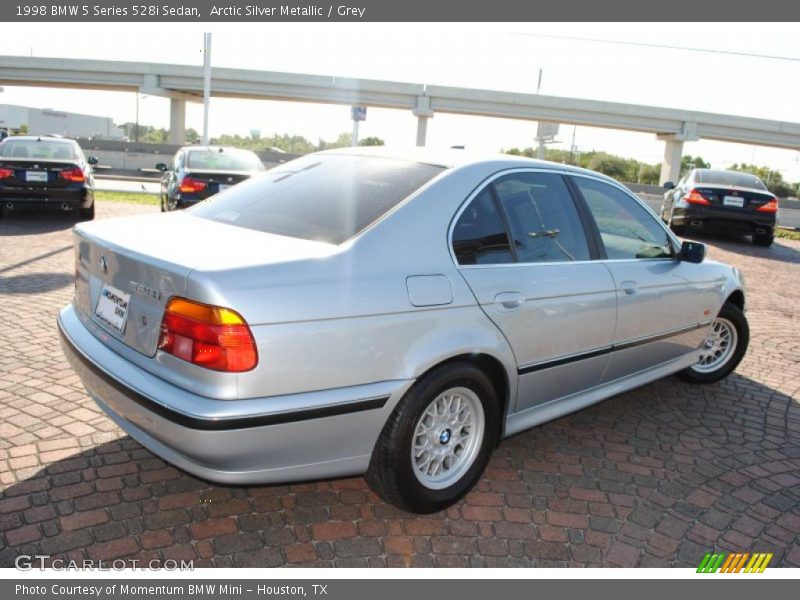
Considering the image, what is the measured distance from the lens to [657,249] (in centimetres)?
418

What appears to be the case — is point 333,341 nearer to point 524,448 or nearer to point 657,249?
point 524,448

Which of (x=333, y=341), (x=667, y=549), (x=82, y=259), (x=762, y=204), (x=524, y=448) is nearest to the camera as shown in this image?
(x=333, y=341)

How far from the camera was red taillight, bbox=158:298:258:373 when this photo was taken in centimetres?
226

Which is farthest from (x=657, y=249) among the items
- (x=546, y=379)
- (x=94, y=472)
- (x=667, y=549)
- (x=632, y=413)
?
(x=94, y=472)

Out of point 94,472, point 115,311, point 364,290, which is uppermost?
point 364,290

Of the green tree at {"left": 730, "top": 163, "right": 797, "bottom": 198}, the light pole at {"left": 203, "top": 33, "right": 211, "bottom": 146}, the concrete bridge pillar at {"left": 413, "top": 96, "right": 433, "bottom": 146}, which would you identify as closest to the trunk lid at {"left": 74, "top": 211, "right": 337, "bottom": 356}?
the light pole at {"left": 203, "top": 33, "right": 211, "bottom": 146}

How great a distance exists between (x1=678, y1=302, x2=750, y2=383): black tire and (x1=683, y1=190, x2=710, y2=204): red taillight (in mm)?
9019

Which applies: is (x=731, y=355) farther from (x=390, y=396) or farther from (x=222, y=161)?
(x=222, y=161)

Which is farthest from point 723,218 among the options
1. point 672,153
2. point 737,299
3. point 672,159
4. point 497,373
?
point 672,153

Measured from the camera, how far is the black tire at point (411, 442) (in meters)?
2.67

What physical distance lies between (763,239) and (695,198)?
238 cm

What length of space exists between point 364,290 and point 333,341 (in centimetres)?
24

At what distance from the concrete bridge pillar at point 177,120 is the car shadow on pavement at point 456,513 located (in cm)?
5301

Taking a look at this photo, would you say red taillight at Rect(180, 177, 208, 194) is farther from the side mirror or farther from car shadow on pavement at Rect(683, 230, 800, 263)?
car shadow on pavement at Rect(683, 230, 800, 263)
